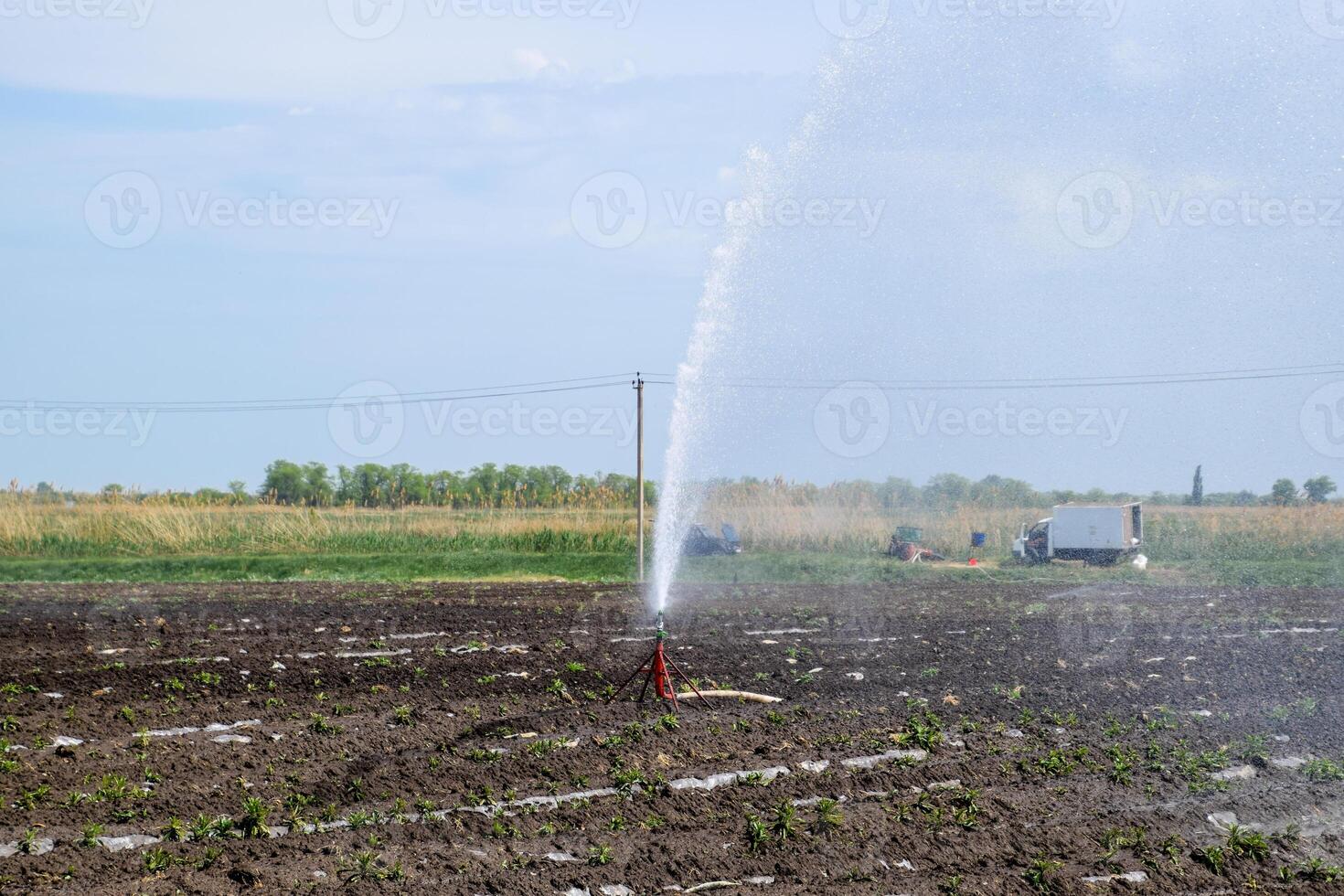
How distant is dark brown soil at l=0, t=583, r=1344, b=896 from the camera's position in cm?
758

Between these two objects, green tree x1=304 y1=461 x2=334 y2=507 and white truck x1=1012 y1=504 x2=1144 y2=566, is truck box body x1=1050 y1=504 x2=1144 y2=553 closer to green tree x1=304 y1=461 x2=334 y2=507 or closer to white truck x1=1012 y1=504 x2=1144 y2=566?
white truck x1=1012 y1=504 x2=1144 y2=566

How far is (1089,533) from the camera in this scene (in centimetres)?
4028

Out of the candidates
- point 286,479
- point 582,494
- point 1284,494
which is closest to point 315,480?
point 286,479

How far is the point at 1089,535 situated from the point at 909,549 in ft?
19.7

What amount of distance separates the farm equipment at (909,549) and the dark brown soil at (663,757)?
2101cm

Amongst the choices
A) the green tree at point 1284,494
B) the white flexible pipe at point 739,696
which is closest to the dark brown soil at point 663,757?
the white flexible pipe at point 739,696

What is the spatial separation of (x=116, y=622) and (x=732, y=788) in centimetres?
1434

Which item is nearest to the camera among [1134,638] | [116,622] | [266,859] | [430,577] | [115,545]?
[266,859]

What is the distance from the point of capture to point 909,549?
4031cm

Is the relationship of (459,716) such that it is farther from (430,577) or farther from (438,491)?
(438,491)

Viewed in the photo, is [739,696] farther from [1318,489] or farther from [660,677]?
[1318,489]

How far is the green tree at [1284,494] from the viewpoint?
50.8 meters

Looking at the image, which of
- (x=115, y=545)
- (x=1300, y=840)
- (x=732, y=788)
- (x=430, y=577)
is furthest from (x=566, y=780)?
(x=115, y=545)

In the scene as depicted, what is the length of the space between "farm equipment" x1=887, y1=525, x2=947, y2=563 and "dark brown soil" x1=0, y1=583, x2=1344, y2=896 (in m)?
21.0
